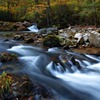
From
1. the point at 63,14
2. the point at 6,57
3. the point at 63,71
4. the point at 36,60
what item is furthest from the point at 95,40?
the point at 63,14

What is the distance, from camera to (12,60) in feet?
32.0

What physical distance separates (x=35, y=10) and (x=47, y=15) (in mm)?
2152

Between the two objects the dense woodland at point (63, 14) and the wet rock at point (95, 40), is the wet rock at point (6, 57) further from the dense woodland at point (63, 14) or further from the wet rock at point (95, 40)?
the dense woodland at point (63, 14)

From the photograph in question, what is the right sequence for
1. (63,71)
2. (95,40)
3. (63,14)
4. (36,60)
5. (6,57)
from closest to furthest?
(63,71) → (6,57) → (36,60) → (95,40) → (63,14)

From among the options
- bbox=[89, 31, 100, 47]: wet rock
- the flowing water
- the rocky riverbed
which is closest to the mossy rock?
the rocky riverbed

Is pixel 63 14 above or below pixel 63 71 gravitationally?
above

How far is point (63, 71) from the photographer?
844 cm

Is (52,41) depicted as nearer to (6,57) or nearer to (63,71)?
(6,57)

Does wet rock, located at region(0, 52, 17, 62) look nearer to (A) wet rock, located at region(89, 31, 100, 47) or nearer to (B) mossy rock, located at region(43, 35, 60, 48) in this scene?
(B) mossy rock, located at region(43, 35, 60, 48)

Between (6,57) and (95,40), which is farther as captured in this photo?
(95,40)

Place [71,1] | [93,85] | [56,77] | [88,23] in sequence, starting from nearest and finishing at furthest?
[93,85] < [56,77] < [88,23] < [71,1]

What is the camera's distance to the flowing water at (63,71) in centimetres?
689

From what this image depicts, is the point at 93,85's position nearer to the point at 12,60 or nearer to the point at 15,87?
the point at 15,87

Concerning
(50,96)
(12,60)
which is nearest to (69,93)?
(50,96)
